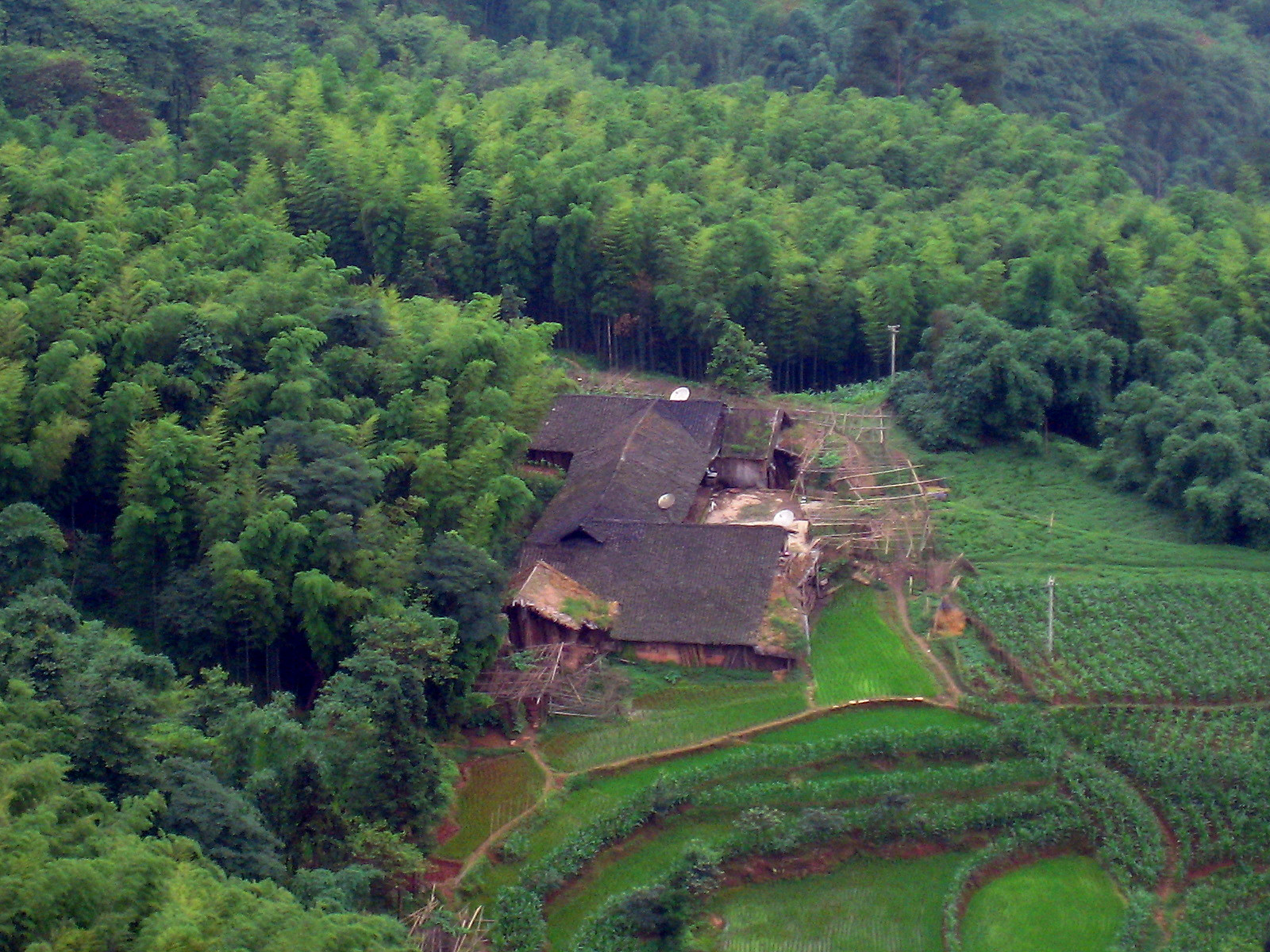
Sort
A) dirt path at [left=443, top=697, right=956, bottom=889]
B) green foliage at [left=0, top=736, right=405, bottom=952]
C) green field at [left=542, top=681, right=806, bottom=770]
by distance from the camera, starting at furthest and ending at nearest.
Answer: green field at [left=542, top=681, right=806, bottom=770] < dirt path at [left=443, top=697, right=956, bottom=889] < green foliage at [left=0, top=736, right=405, bottom=952]

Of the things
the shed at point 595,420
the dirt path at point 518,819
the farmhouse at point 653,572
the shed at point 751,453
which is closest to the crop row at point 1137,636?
the farmhouse at point 653,572

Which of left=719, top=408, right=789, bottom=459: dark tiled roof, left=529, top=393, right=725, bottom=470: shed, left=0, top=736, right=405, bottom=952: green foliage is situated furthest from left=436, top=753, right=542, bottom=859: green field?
left=719, top=408, right=789, bottom=459: dark tiled roof

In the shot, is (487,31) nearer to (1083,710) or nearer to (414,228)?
(414,228)

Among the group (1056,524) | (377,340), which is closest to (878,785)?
(1056,524)

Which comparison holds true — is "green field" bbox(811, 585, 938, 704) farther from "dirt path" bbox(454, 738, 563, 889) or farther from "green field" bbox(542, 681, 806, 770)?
"dirt path" bbox(454, 738, 563, 889)

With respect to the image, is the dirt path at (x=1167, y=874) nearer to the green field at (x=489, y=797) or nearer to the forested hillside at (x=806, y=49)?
the green field at (x=489, y=797)

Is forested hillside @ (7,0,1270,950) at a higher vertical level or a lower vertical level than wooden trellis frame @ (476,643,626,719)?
higher
